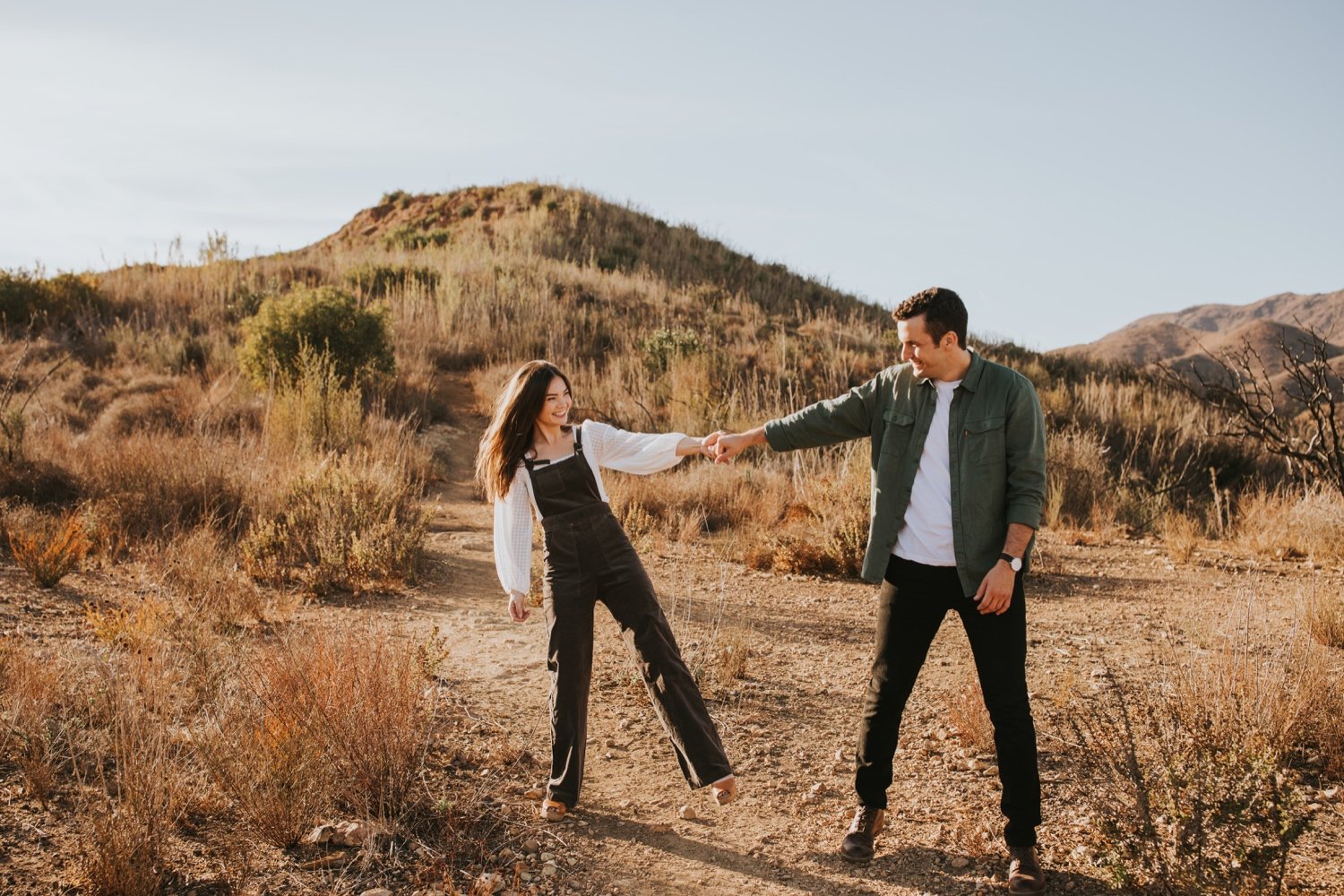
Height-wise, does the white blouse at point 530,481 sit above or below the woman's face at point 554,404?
below

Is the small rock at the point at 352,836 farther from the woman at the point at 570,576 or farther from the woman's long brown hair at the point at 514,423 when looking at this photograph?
the woman's long brown hair at the point at 514,423

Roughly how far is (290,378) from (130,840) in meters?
10.2

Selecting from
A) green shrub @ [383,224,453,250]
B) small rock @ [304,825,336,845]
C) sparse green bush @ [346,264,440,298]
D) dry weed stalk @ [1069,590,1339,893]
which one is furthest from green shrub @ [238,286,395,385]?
green shrub @ [383,224,453,250]

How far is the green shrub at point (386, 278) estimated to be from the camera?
19061mm

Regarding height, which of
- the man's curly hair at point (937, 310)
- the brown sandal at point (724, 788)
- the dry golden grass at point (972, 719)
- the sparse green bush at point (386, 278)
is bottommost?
the brown sandal at point (724, 788)

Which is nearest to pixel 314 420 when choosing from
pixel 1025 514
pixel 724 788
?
pixel 724 788

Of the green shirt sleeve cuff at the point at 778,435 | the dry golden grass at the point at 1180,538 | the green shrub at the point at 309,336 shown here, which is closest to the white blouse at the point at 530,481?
the green shirt sleeve cuff at the point at 778,435

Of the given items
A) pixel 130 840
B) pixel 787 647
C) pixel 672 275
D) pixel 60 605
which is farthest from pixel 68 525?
pixel 672 275

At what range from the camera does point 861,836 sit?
349 cm

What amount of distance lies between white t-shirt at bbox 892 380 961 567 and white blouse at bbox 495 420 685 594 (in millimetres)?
926

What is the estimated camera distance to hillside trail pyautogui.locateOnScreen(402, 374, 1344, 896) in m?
3.46

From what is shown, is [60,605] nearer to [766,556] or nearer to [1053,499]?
[766,556]

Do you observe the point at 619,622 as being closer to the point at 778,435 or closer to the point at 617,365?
the point at 778,435

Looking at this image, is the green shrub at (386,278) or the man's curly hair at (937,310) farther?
the green shrub at (386,278)
